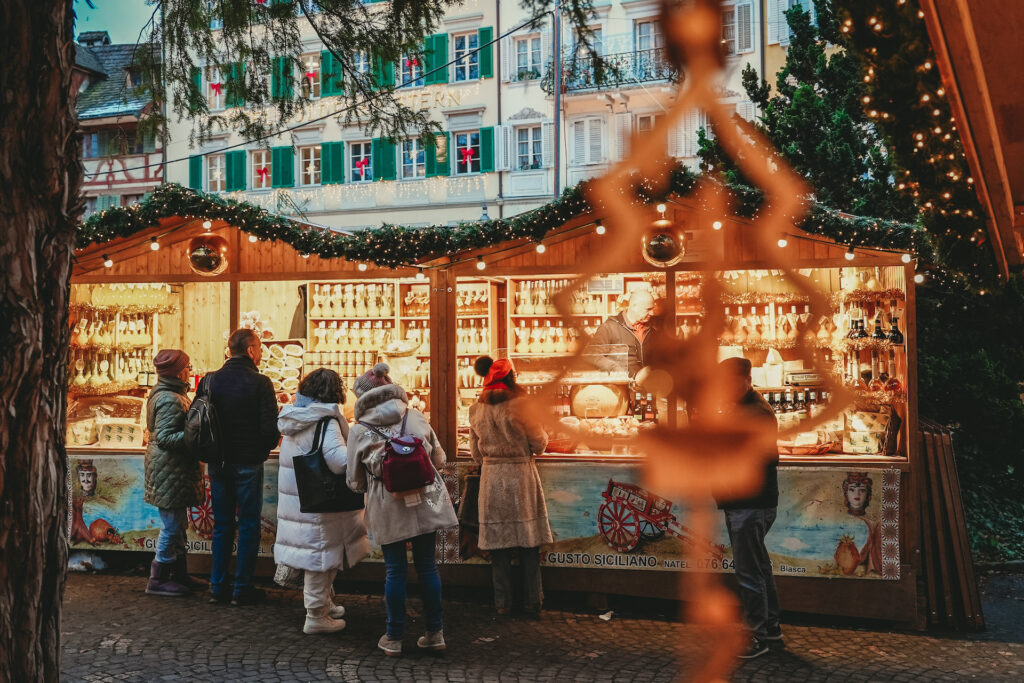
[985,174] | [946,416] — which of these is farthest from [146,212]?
[946,416]

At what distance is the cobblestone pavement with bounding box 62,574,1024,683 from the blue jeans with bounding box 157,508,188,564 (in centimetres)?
32

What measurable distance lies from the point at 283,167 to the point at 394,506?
19595 mm

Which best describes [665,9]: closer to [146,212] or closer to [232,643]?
[232,643]

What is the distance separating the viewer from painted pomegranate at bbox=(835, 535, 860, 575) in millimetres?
6016

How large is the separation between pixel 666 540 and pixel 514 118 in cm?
1667

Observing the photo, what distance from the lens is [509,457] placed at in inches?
239

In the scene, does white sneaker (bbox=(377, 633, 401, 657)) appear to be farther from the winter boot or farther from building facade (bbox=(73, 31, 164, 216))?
building facade (bbox=(73, 31, 164, 216))

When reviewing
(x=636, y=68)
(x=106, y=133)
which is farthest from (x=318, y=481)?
(x=106, y=133)

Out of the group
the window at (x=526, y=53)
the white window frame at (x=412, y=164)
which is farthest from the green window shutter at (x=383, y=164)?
the window at (x=526, y=53)

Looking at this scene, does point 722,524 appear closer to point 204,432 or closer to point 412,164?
point 204,432

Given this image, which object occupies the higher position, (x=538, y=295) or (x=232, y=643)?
(x=538, y=295)

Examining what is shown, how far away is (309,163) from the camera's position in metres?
23.3

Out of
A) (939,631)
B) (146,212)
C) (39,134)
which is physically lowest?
(939,631)

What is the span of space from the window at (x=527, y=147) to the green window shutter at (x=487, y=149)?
58 cm
